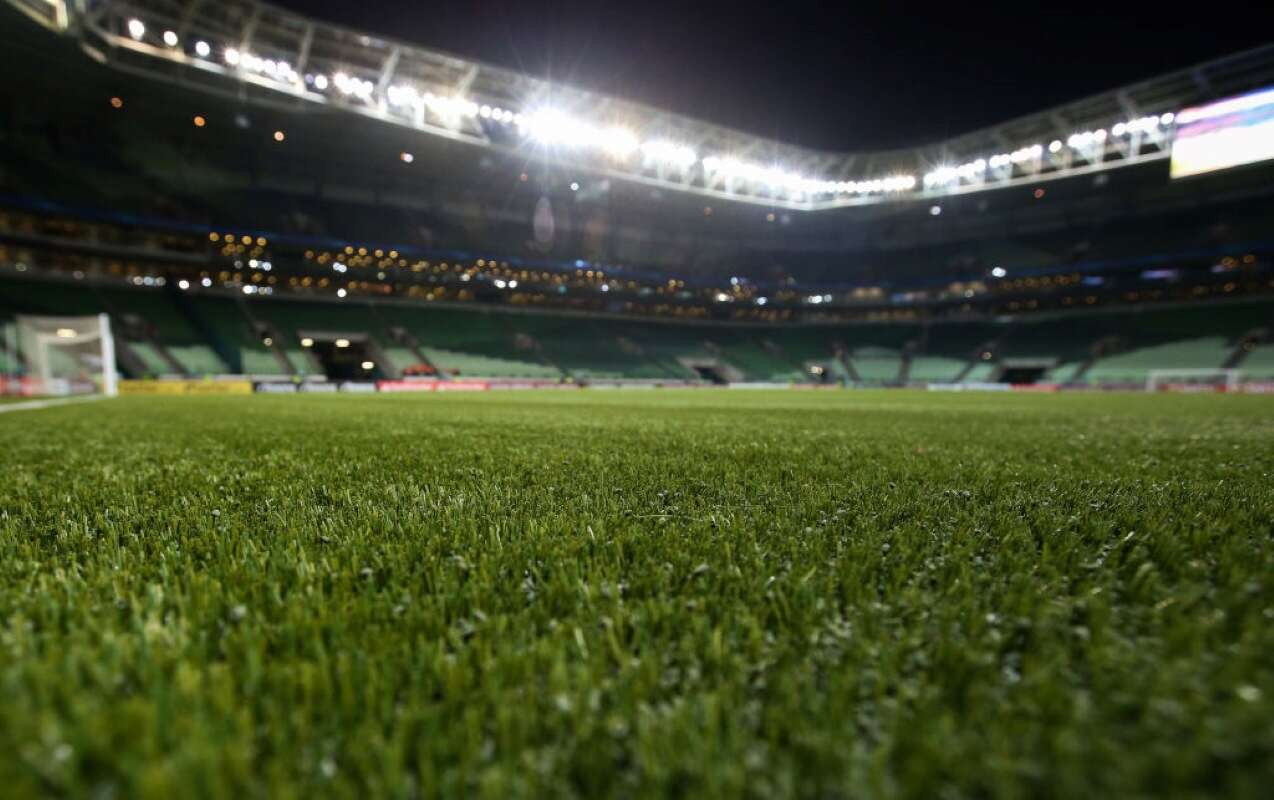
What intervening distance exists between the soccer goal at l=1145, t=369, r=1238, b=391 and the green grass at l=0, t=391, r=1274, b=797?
38.2m

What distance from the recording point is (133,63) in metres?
21.2

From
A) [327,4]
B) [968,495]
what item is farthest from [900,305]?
[968,495]

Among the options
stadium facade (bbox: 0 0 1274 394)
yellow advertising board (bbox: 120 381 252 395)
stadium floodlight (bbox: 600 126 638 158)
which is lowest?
yellow advertising board (bbox: 120 381 252 395)

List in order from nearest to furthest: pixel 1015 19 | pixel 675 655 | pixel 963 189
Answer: pixel 675 655, pixel 1015 19, pixel 963 189

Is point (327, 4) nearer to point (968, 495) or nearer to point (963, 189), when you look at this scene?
point (968, 495)

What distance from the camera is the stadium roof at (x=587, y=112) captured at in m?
20.4

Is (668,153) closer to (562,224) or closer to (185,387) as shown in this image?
(562,224)

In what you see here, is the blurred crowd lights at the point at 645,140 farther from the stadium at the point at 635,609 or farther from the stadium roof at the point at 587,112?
the stadium at the point at 635,609

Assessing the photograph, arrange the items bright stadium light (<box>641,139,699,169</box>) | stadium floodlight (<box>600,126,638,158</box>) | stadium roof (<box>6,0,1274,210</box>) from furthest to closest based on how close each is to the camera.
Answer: bright stadium light (<box>641,139,699,169</box>), stadium floodlight (<box>600,126,638,158</box>), stadium roof (<box>6,0,1274,210</box>)

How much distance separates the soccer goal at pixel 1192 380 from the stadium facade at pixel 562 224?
0.56m

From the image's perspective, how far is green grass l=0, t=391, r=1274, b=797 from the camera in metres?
0.59

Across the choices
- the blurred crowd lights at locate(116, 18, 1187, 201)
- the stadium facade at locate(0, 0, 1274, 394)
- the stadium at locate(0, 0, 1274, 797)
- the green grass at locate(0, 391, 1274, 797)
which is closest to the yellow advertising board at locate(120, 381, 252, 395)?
the stadium facade at locate(0, 0, 1274, 394)

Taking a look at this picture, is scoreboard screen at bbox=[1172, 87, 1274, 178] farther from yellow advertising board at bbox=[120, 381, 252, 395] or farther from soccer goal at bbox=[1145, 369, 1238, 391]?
yellow advertising board at bbox=[120, 381, 252, 395]

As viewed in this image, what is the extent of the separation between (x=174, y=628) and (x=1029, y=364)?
154 feet
